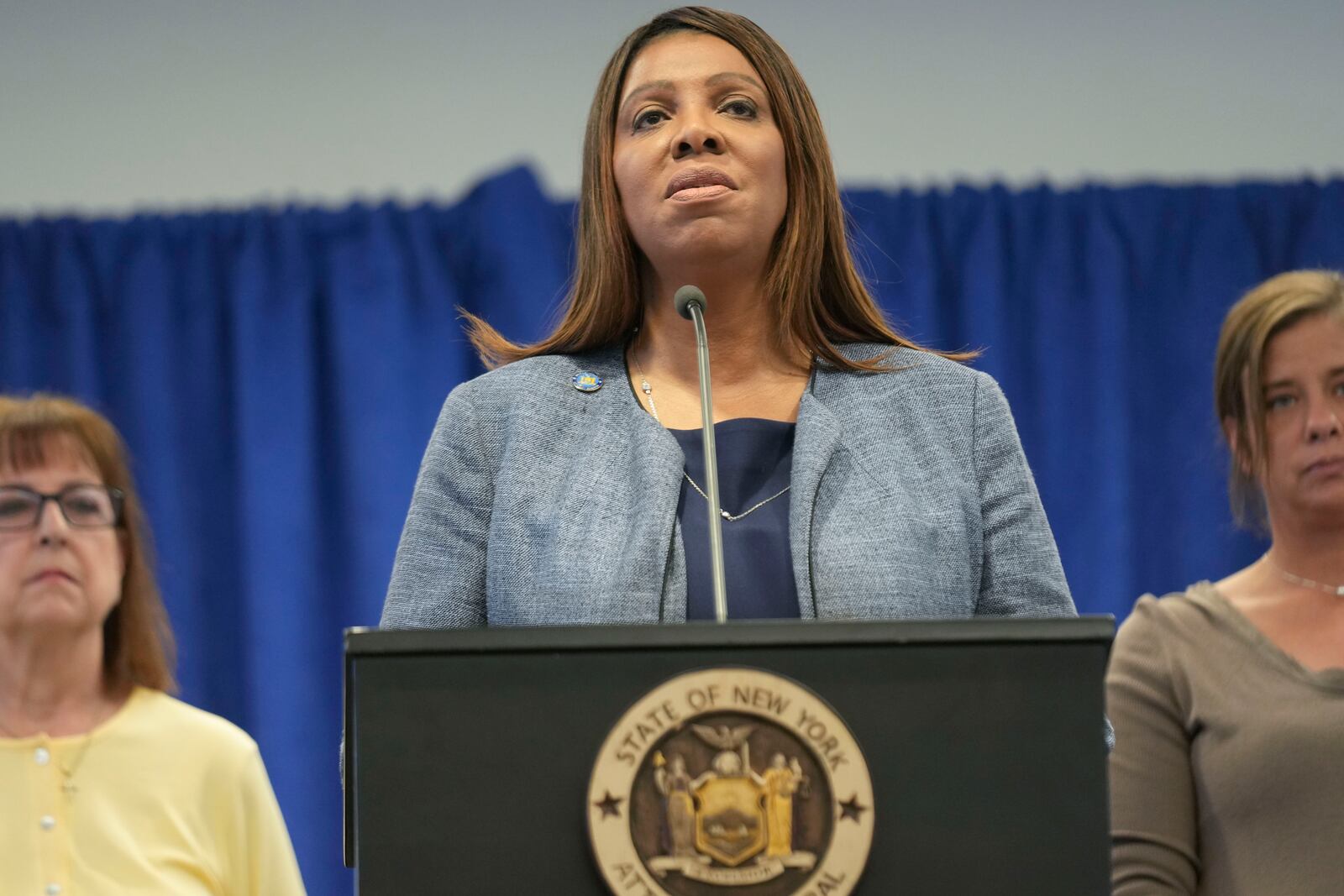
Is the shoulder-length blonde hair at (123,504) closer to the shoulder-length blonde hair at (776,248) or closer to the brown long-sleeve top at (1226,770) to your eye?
the shoulder-length blonde hair at (776,248)

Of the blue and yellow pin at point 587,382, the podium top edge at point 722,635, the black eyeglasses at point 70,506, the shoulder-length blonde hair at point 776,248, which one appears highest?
the shoulder-length blonde hair at point 776,248

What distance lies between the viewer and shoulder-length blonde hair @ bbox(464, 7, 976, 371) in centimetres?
190

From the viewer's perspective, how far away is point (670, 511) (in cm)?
168

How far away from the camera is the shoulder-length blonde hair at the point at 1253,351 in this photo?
6.81ft

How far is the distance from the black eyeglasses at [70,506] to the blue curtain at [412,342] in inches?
65.9

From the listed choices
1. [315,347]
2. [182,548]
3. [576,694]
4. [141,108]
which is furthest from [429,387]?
[576,694]

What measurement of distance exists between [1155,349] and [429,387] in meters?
1.74

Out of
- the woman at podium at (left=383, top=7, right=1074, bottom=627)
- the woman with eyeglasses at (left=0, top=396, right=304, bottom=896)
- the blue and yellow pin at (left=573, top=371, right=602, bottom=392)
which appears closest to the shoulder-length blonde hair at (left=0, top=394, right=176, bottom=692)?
the woman with eyeglasses at (left=0, top=396, right=304, bottom=896)

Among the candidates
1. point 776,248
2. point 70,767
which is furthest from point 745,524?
point 70,767

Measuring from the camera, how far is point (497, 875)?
1.14 m

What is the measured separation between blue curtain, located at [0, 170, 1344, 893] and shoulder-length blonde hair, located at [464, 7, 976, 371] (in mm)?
1916

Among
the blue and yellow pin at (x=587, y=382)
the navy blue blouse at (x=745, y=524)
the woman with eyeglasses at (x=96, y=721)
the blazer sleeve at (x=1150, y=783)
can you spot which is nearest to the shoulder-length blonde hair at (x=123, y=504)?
the woman with eyeglasses at (x=96, y=721)

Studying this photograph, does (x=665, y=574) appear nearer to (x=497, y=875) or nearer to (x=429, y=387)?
(x=497, y=875)

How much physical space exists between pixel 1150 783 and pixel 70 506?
1.38 meters
